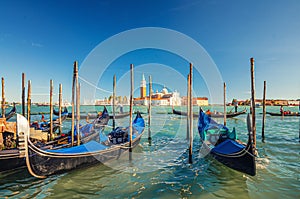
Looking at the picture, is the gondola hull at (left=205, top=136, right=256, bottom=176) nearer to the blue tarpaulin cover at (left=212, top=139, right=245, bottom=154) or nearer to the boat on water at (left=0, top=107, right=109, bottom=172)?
the blue tarpaulin cover at (left=212, top=139, right=245, bottom=154)

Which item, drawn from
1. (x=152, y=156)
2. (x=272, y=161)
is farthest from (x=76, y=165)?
(x=272, y=161)

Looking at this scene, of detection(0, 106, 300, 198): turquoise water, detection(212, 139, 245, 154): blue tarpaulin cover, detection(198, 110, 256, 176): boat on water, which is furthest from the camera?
detection(212, 139, 245, 154): blue tarpaulin cover

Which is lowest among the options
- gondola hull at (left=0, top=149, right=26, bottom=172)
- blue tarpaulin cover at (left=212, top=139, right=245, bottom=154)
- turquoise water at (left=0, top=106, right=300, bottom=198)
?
turquoise water at (left=0, top=106, right=300, bottom=198)

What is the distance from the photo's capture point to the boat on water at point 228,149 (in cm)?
406

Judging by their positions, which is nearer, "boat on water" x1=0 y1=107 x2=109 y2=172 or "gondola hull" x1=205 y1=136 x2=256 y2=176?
"gondola hull" x1=205 y1=136 x2=256 y2=176

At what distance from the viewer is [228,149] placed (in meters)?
5.00

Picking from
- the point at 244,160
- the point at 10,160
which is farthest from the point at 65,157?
the point at 244,160

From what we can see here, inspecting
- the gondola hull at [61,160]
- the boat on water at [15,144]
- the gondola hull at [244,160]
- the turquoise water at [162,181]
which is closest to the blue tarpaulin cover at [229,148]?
the gondola hull at [244,160]

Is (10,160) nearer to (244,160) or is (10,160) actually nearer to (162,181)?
(162,181)

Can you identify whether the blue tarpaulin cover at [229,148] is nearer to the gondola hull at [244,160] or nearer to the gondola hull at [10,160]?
the gondola hull at [244,160]

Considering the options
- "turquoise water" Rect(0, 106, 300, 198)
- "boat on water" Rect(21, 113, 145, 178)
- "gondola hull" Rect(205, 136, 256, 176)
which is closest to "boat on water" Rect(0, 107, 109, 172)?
"turquoise water" Rect(0, 106, 300, 198)

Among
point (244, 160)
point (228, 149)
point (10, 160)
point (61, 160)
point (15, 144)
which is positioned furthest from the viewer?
point (15, 144)

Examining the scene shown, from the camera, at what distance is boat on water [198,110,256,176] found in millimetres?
4059

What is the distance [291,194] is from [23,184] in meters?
5.97
